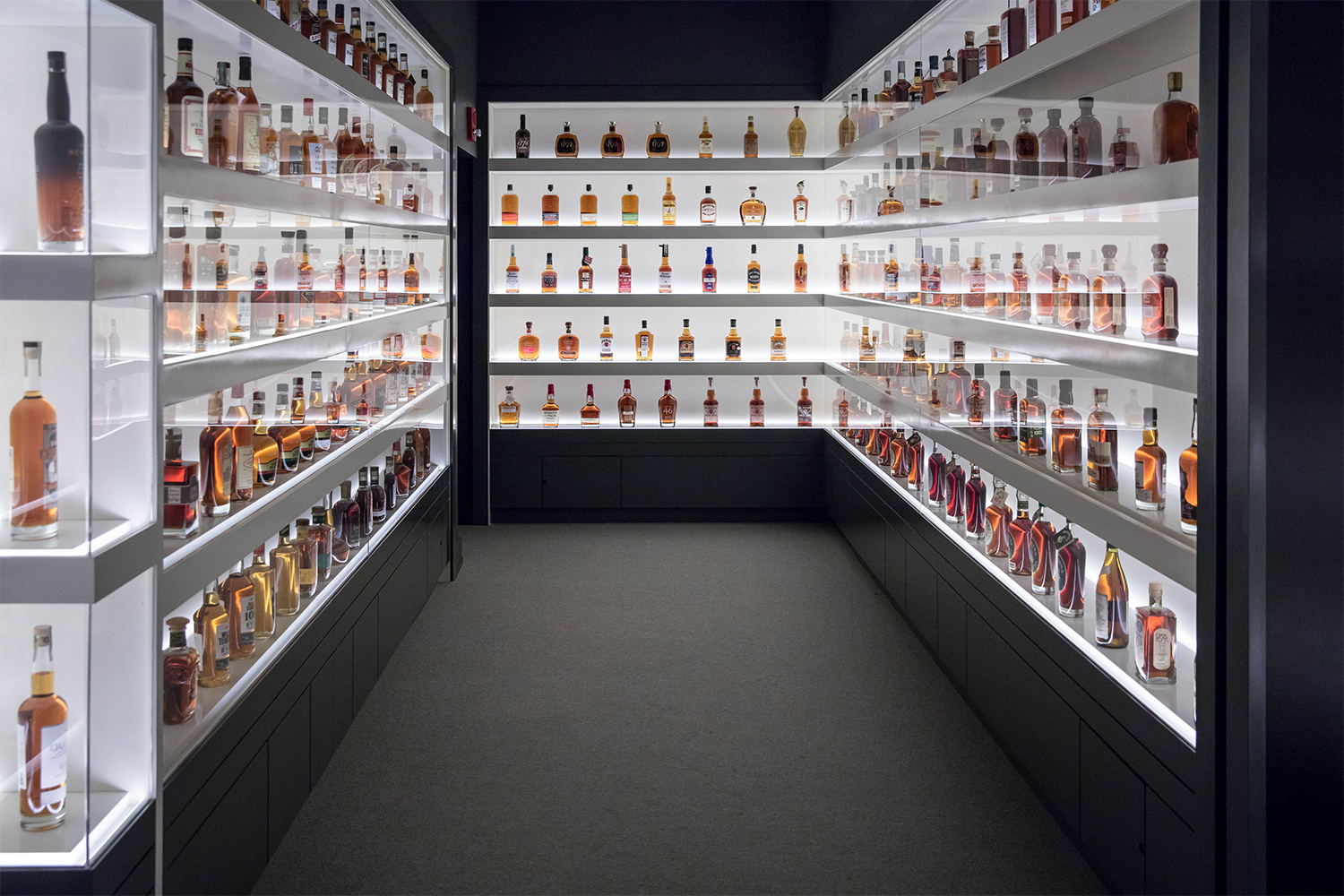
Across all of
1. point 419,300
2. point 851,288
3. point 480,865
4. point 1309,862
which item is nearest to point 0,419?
point 480,865

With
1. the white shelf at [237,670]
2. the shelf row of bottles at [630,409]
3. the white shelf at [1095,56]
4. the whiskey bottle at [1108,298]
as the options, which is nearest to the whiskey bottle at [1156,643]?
the whiskey bottle at [1108,298]

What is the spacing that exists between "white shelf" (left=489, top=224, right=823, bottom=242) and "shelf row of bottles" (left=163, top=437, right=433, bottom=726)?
230 cm

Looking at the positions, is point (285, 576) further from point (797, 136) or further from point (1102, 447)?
point (797, 136)

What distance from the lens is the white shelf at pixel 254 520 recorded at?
205 centimetres

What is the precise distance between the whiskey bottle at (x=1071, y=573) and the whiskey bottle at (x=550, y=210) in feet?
13.2

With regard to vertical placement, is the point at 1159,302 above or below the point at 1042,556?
above

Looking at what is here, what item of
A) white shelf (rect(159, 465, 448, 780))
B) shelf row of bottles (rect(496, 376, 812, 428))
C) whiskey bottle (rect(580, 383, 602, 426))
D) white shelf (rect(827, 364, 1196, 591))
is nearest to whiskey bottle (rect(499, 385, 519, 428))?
shelf row of bottles (rect(496, 376, 812, 428))

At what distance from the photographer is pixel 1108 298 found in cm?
261

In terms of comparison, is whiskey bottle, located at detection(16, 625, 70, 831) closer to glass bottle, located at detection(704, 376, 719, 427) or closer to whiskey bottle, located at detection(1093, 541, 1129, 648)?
whiskey bottle, located at detection(1093, 541, 1129, 648)

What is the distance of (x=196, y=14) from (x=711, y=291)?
4242 millimetres

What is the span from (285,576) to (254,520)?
16.8 inches

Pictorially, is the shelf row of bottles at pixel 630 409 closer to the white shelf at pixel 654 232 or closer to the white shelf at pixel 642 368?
the white shelf at pixel 642 368

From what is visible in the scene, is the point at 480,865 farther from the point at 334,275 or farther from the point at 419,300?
the point at 419,300

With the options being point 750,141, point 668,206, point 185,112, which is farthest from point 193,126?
point 750,141
